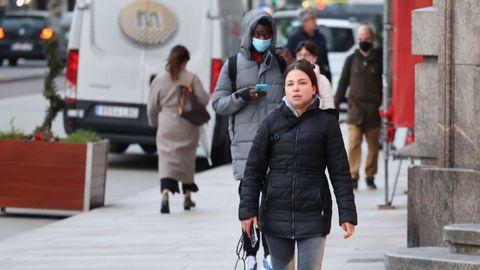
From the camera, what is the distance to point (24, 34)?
47.7 metres

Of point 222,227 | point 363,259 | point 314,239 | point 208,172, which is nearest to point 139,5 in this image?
point 208,172

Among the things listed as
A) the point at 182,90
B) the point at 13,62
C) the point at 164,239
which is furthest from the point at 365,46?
the point at 13,62

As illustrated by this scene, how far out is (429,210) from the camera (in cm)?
966

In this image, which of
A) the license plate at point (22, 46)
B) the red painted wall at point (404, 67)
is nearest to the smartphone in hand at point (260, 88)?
the red painted wall at point (404, 67)

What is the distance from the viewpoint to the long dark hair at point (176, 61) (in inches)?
555

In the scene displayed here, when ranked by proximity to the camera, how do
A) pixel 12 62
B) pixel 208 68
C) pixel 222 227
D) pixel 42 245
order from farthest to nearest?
pixel 12 62, pixel 208 68, pixel 222 227, pixel 42 245

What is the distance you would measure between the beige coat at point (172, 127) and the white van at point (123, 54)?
13.5 ft

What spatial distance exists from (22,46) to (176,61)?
1365 inches

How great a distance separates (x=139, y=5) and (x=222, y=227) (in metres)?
6.32

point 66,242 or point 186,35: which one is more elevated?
point 186,35

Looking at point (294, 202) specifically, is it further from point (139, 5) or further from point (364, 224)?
point (139, 5)

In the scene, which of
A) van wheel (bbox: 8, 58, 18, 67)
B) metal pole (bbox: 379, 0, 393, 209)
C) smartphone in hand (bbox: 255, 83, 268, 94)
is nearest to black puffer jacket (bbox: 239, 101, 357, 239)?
smartphone in hand (bbox: 255, 83, 268, 94)

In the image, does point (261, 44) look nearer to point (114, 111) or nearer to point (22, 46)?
point (114, 111)

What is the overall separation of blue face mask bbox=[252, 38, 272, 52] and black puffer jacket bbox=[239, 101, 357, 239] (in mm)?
2301
